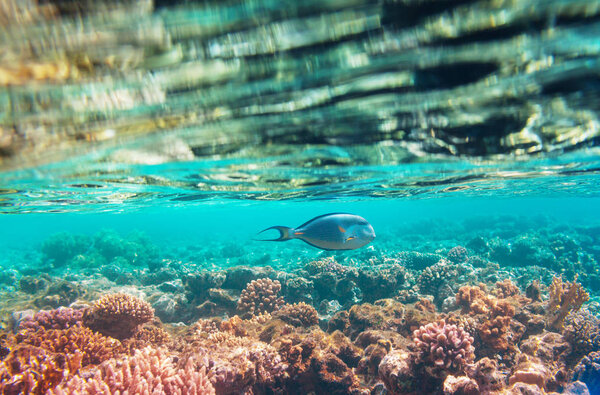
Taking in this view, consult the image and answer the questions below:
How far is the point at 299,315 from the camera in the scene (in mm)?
8148

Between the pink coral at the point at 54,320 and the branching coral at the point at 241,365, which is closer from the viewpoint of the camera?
the branching coral at the point at 241,365

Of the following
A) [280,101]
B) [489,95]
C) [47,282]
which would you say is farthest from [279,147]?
[47,282]

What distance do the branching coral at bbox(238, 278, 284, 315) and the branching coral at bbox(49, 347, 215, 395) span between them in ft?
18.7

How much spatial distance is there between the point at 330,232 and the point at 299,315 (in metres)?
3.92

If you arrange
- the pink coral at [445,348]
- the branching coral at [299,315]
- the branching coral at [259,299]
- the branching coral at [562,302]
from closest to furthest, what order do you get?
the pink coral at [445,348] → the branching coral at [299,315] → the branching coral at [562,302] → the branching coral at [259,299]

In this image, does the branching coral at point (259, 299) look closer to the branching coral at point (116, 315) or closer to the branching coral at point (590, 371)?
the branching coral at point (116, 315)

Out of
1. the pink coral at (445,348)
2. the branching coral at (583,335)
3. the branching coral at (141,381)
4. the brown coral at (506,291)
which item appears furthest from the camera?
the brown coral at (506,291)

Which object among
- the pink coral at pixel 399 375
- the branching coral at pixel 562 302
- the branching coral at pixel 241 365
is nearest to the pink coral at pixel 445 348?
the pink coral at pixel 399 375

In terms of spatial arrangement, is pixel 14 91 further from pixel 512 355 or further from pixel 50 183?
pixel 512 355

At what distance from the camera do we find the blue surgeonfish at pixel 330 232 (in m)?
5.46

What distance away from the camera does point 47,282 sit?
587 inches

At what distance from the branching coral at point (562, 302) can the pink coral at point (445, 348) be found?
613 cm

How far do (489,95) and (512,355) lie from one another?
636 centimetres

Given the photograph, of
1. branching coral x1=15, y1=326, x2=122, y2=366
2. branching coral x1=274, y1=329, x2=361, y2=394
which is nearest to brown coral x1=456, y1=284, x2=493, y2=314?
branching coral x1=274, y1=329, x2=361, y2=394
